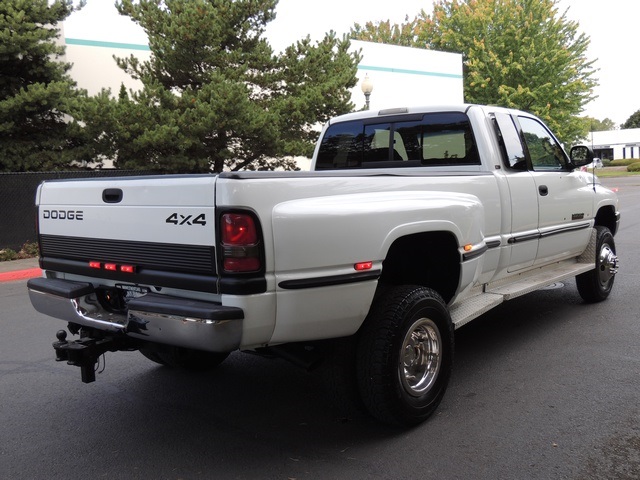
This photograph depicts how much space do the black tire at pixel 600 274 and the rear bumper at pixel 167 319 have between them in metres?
4.86


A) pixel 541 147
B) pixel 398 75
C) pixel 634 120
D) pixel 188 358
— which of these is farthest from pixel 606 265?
pixel 634 120

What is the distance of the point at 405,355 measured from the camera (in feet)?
11.9

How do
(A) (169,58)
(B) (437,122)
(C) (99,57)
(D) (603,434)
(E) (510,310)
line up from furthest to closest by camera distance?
(C) (99,57) < (A) (169,58) < (E) (510,310) < (B) (437,122) < (D) (603,434)

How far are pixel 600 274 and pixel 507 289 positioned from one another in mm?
2197

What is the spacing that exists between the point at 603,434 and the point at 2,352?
5.03m

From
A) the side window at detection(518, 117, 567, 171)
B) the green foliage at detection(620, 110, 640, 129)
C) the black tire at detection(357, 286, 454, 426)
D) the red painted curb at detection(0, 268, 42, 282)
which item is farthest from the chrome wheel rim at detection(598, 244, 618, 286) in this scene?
the green foliage at detection(620, 110, 640, 129)

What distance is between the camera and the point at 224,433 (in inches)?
143

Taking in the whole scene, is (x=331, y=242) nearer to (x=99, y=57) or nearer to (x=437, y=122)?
(x=437, y=122)

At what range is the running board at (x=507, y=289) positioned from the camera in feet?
14.0

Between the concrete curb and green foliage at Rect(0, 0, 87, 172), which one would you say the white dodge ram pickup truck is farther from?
green foliage at Rect(0, 0, 87, 172)

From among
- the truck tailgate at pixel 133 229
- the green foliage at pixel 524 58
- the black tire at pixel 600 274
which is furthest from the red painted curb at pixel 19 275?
the green foliage at pixel 524 58

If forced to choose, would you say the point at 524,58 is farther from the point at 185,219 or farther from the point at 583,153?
the point at 185,219

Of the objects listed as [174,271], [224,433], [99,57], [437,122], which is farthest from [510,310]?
[99,57]

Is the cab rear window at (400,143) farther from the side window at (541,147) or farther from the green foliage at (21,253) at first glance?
the green foliage at (21,253)
